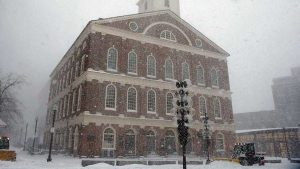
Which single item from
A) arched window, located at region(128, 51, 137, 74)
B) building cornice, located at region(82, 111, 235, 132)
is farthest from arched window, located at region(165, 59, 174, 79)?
building cornice, located at region(82, 111, 235, 132)

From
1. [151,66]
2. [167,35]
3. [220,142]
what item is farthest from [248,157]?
[167,35]

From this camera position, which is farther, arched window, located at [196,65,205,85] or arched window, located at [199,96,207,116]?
arched window, located at [196,65,205,85]

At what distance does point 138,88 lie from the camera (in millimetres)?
32688

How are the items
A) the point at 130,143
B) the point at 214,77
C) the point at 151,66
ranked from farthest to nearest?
1. the point at 214,77
2. the point at 151,66
3. the point at 130,143

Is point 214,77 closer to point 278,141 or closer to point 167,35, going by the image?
point 167,35

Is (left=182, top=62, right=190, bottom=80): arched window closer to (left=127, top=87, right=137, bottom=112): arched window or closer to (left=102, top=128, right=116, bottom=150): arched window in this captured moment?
(left=127, top=87, right=137, bottom=112): arched window

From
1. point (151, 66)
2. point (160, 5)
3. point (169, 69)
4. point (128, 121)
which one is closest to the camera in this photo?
point (128, 121)

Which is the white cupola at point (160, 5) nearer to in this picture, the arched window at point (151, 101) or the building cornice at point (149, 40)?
the building cornice at point (149, 40)

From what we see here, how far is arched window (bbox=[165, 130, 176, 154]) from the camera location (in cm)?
3284

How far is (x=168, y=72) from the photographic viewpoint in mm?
36125

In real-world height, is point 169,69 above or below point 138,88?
above

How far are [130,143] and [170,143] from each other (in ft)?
17.9

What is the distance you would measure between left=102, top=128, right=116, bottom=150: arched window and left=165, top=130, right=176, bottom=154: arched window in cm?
696

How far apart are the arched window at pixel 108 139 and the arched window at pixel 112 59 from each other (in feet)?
23.7
